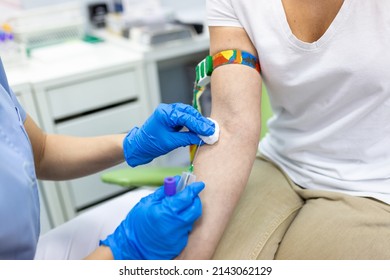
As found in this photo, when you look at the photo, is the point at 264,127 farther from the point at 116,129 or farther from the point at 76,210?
the point at 76,210

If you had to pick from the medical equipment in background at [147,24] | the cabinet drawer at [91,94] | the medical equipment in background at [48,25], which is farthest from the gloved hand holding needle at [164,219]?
the medical equipment in background at [48,25]

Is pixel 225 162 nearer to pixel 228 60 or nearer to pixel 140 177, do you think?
pixel 228 60

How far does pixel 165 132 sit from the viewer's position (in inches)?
38.5

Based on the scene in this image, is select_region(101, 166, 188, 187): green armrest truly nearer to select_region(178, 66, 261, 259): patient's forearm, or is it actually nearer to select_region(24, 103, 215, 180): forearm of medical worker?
select_region(24, 103, 215, 180): forearm of medical worker

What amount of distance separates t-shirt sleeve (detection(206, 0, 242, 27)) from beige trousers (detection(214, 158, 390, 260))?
1.41 ft

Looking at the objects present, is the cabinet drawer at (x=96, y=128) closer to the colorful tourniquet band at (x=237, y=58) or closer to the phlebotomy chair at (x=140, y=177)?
the phlebotomy chair at (x=140, y=177)

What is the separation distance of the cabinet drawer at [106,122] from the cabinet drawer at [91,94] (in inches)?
1.4

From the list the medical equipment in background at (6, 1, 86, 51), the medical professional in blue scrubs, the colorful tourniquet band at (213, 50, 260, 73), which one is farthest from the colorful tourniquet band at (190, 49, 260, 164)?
the medical equipment in background at (6, 1, 86, 51)

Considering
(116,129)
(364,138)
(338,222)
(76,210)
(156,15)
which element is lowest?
(76,210)

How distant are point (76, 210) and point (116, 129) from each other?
0.42 m

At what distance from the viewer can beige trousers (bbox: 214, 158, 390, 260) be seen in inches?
33.7
